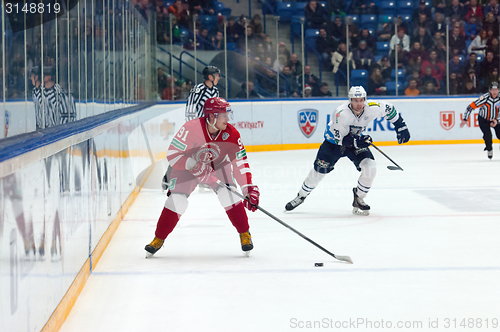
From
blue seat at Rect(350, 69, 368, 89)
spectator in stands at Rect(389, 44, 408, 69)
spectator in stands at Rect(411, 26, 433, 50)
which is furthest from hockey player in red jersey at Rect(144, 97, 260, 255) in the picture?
spectator in stands at Rect(411, 26, 433, 50)

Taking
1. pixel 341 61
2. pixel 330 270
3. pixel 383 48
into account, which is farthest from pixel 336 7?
pixel 330 270

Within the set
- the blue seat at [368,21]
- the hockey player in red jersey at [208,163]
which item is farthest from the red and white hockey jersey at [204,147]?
the blue seat at [368,21]

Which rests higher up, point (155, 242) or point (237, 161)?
point (237, 161)

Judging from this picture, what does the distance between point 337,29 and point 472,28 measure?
10.3 feet

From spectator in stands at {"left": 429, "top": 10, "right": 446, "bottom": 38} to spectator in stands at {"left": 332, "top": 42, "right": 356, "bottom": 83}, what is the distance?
6.49 feet

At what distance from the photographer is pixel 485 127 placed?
33.9ft

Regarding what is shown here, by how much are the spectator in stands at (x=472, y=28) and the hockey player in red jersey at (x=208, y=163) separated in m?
11.5

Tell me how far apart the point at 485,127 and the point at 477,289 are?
7.64 meters

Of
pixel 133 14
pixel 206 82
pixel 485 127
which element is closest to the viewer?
pixel 206 82

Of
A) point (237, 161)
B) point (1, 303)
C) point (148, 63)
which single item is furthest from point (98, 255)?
point (148, 63)

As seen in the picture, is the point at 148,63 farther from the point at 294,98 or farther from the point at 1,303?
the point at 1,303

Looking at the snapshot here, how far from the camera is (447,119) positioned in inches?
517

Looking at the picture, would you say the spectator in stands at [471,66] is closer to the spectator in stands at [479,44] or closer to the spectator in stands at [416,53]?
the spectator in stands at [479,44]

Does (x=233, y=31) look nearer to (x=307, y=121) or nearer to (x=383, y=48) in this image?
(x=307, y=121)
